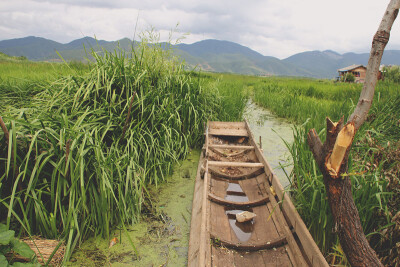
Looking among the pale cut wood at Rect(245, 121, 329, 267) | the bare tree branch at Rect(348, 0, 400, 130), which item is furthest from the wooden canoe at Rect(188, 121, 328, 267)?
the bare tree branch at Rect(348, 0, 400, 130)

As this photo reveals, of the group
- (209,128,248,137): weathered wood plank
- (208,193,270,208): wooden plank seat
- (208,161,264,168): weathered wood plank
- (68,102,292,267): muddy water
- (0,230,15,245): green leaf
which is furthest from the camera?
(209,128,248,137): weathered wood plank

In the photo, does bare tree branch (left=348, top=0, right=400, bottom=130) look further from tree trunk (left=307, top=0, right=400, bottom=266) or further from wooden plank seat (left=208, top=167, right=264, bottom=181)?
wooden plank seat (left=208, top=167, right=264, bottom=181)

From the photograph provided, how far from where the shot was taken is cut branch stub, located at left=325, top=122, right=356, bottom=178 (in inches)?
47.1

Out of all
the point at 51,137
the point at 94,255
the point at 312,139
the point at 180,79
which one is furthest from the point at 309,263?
the point at 180,79

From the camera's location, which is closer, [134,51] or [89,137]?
[89,137]

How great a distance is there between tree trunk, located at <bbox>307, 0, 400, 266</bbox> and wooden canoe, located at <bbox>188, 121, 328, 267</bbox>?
0.19 meters

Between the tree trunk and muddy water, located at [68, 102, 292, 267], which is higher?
the tree trunk

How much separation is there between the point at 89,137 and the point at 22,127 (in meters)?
0.51

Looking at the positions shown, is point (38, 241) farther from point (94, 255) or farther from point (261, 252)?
point (261, 252)

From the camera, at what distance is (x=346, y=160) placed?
126cm

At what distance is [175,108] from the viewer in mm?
3557

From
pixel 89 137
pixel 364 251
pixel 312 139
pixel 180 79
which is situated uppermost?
pixel 180 79

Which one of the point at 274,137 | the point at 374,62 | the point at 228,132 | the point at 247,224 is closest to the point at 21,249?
the point at 247,224

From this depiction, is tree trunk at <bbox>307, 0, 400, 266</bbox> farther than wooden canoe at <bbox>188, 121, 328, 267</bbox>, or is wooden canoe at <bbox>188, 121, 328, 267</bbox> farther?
wooden canoe at <bbox>188, 121, 328, 267</bbox>
